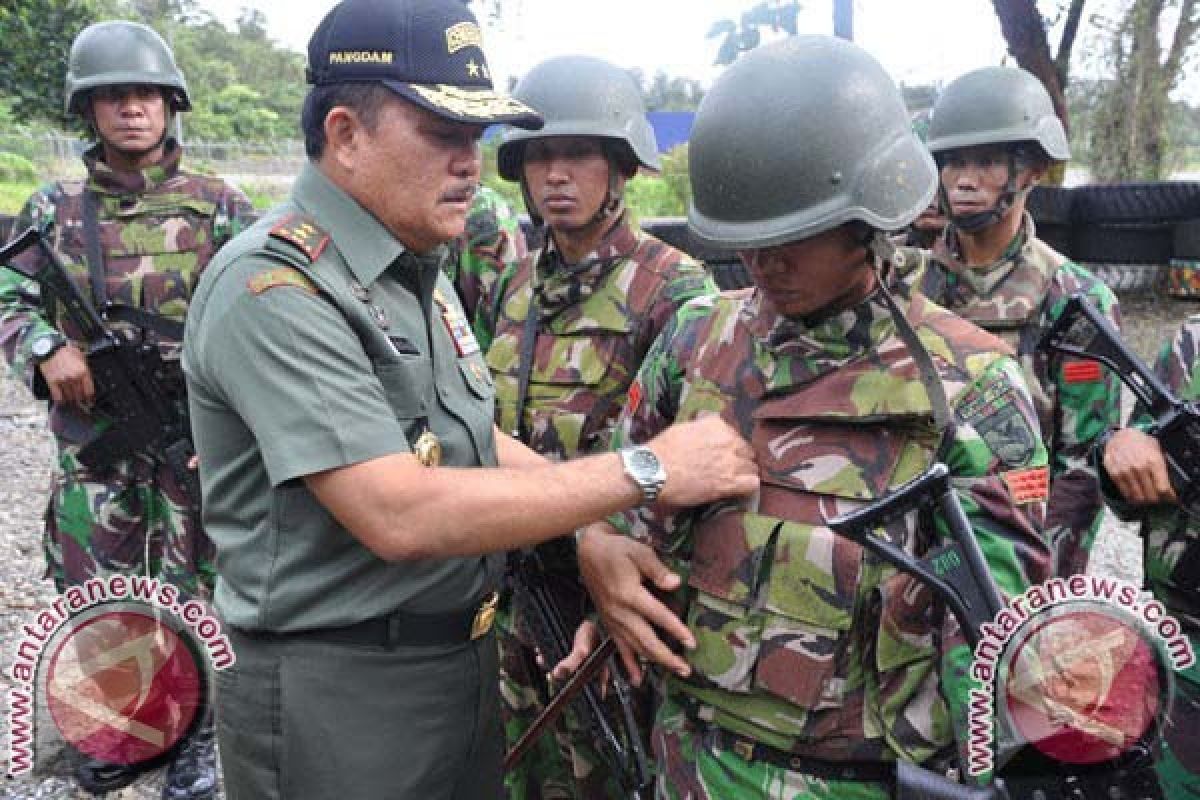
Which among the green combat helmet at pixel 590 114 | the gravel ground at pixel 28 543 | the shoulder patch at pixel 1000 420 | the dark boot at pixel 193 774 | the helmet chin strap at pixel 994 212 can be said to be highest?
the green combat helmet at pixel 590 114

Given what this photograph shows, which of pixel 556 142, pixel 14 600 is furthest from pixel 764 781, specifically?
pixel 14 600

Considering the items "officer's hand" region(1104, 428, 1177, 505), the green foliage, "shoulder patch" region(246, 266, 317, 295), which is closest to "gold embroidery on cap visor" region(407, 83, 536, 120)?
"shoulder patch" region(246, 266, 317, 295)

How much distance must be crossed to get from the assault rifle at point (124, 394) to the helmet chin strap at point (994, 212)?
2684 millimetres

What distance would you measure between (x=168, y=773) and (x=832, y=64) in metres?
3.11

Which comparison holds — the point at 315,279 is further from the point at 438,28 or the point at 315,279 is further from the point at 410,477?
the point at 438,28

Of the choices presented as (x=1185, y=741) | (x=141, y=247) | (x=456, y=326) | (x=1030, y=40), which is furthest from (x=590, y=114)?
(x=1030, y=40)

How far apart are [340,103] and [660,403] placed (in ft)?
2.50

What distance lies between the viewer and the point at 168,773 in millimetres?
3592

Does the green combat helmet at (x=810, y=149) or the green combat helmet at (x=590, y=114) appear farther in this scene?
the green combat helmet at (x=590, y=114)

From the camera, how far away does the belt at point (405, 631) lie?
1878 mm

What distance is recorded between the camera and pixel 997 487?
161cm

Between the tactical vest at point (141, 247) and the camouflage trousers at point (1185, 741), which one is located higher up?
the tactical vest at point (141, 247)

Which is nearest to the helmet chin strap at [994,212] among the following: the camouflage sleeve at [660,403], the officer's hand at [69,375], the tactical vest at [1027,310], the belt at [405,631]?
the tactical vest at [1027,310]

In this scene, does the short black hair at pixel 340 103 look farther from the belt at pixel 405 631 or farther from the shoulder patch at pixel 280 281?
the belt at pixel 405 631
